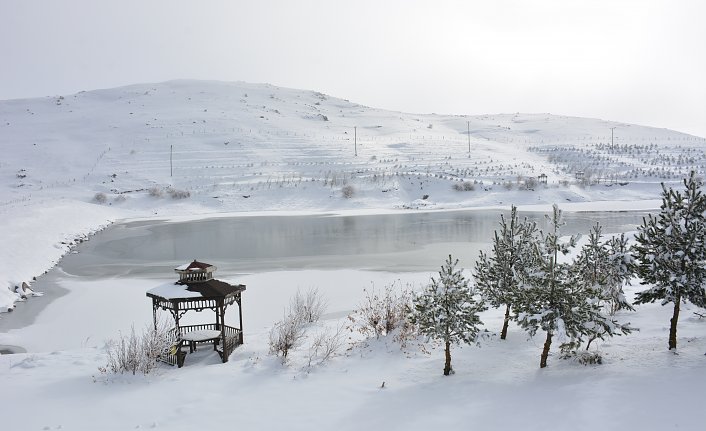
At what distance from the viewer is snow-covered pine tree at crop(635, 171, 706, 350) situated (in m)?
10.6

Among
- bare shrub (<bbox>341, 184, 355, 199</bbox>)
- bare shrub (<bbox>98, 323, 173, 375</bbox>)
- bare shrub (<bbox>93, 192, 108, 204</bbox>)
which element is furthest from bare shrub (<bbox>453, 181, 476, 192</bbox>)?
bare shrub (<bbox>98, 323, 173, 375</bbox>)

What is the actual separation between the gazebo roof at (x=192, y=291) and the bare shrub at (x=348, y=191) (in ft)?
187

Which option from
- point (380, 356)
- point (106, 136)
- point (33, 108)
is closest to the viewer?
point (380, 356)

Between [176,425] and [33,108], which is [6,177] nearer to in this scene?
[33,108]

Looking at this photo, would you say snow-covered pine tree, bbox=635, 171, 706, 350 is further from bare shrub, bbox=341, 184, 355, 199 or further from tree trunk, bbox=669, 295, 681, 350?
bare shrub, bbox=341, 184, 355, 199

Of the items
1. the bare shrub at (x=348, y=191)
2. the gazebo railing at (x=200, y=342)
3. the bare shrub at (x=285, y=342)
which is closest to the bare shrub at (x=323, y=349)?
the bare shrub at (x=285, y=342)

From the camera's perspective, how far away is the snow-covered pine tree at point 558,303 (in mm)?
10219

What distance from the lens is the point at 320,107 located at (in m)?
152

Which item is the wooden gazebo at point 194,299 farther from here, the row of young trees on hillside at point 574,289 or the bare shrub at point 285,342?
the row of young trees on hillside at point 574,289

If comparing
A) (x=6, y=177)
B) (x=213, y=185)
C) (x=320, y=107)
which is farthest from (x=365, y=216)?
(x=320, y=107)

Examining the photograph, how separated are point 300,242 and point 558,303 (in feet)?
89.2

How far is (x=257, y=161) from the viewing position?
9006 centimetres

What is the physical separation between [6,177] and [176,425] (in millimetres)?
85230

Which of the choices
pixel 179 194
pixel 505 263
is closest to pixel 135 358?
pixel 505 263
